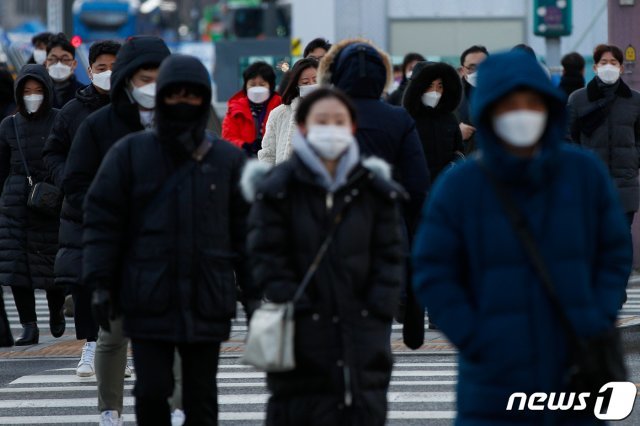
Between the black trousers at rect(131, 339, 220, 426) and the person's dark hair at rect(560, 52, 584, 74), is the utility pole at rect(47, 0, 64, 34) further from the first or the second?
the black trousers at rect(131, 339, 220, 426)

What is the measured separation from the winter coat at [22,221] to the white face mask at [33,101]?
116 mm

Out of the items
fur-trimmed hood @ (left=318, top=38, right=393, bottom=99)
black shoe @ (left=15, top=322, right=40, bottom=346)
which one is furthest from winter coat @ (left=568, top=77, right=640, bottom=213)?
fur-trimmed hood @ (left=318, top=38, right=393, bottom=99)

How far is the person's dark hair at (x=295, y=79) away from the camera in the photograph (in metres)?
Answer: 11.1

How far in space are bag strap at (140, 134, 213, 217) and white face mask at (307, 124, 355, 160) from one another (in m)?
0.88

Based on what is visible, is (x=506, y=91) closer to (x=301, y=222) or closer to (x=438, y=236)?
(x=438, y=236)

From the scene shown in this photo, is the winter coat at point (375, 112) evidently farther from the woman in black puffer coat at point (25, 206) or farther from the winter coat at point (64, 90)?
the winter coat at point (64, 90)

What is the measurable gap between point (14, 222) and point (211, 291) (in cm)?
562

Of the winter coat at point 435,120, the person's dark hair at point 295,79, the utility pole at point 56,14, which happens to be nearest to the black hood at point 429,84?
the winter coat at point 435,120

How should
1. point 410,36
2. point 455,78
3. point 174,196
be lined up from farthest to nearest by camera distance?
point 410,36, point 455,78, point 174,196

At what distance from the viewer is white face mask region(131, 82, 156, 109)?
774cm

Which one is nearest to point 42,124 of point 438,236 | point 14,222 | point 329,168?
point 14,222

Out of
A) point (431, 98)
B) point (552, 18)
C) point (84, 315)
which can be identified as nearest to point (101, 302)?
Answer: point (84, 315)

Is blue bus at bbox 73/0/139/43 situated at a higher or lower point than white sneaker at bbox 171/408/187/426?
lower

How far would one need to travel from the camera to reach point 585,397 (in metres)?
4.87
